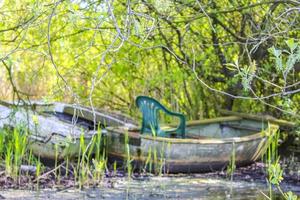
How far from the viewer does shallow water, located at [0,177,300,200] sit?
6914mm

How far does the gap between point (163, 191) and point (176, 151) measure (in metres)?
0.99

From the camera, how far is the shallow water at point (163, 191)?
22.7 feet

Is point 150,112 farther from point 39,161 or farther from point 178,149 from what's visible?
point 39,161

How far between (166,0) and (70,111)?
6121 millimetres

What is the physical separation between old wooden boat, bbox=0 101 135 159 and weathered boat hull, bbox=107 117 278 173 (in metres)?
0.39

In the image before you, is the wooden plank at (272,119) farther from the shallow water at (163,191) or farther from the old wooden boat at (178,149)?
the shallow water at (163,191)

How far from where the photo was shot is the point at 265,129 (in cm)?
938

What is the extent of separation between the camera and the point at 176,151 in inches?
322

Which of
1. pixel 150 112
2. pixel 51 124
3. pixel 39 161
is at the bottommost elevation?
pixel 39 161

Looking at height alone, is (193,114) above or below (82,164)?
above

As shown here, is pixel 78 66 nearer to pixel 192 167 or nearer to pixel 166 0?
pixel 192 167

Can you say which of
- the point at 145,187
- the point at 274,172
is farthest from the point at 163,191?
the point at 274,172

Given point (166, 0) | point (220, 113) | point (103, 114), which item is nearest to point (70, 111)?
point (103, 114)

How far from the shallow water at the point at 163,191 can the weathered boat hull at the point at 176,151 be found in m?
0.26
